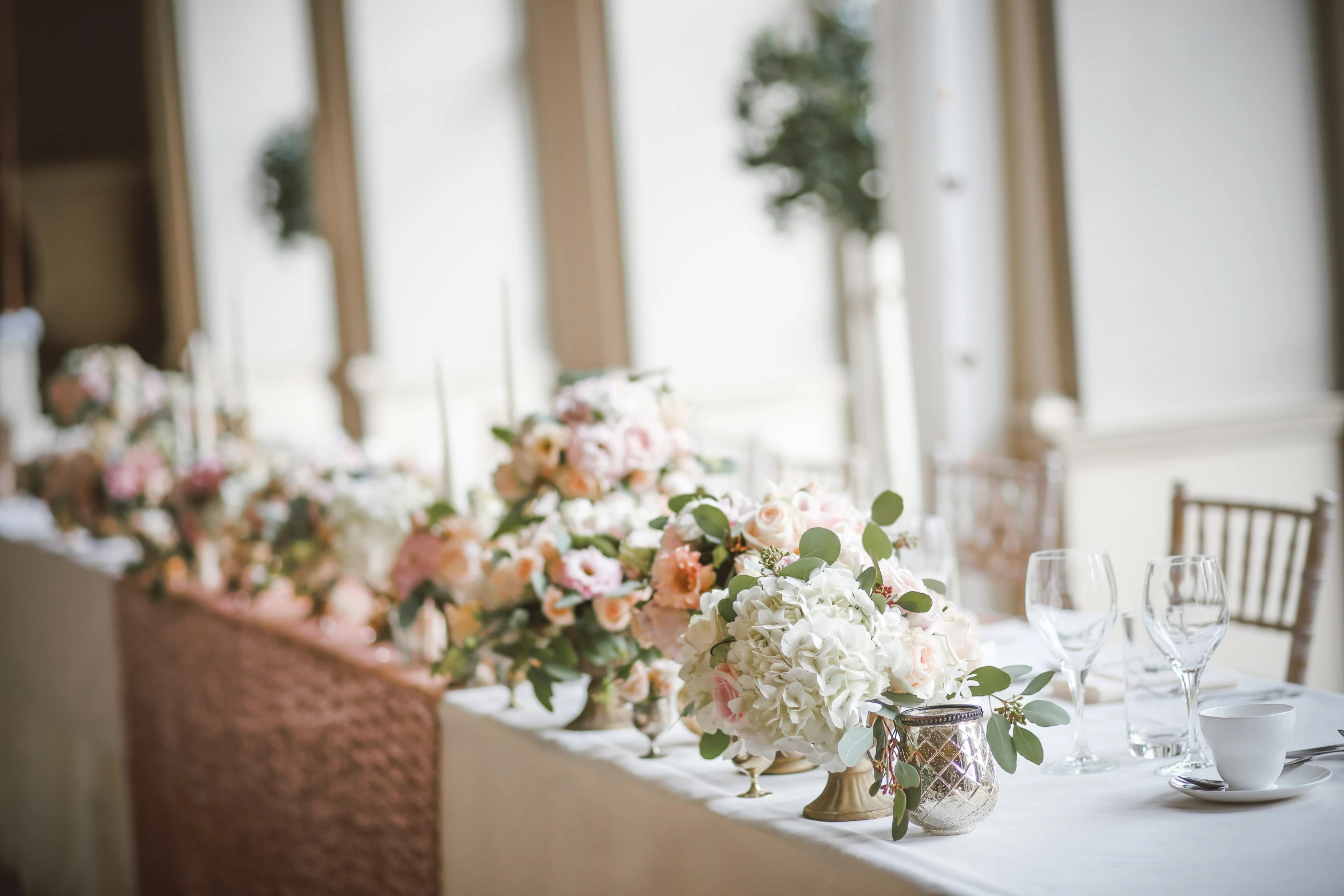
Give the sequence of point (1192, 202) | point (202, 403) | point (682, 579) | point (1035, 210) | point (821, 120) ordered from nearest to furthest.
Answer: point (682, 579), point (202, 403), point (1192, 202), point (1035, 210), point (821, 120)

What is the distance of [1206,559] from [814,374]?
488cm

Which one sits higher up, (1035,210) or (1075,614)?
(1035,210)

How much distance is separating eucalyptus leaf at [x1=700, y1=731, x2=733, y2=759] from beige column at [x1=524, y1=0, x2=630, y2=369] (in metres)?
4.31

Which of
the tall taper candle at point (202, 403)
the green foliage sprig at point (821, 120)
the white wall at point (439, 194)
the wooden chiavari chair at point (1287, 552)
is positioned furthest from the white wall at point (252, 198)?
the wooden chiavari chair at point (1287, 552)

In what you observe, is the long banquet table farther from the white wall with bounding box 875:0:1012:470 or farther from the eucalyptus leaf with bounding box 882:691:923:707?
the white wall with bounding box 875:0:1012:470

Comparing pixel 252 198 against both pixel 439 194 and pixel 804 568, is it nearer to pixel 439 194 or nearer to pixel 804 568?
pixel 439 194

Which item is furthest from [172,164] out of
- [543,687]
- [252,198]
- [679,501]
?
[679,501]

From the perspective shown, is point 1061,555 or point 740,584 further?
point 1061,555

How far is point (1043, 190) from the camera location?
370 cm

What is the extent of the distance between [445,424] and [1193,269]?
2.39 meters

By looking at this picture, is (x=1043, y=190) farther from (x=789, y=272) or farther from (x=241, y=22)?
(x=241, y=22)

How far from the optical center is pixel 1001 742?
117 centimetres

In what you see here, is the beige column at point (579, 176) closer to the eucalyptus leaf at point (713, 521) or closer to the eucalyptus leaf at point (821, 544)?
the eucalyptus leaf at point (713, 521)

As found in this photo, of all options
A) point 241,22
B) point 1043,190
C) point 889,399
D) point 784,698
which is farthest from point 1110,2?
point 241,22
